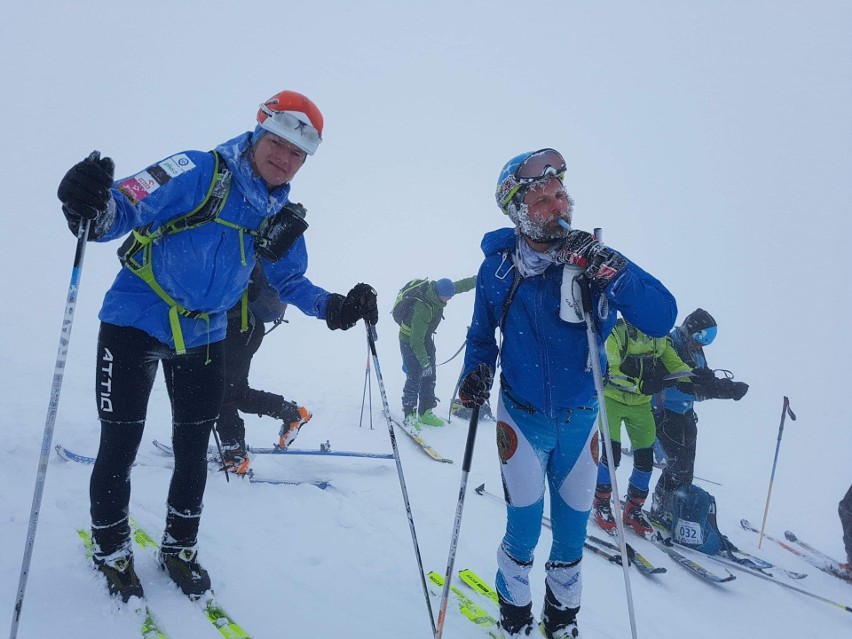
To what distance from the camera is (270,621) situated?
2527 millimetres

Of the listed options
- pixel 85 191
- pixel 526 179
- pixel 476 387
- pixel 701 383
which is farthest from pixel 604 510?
pixel 85 191

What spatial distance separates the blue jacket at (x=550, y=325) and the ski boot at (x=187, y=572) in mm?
2070

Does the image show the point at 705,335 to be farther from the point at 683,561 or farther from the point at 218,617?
the point at 218,617

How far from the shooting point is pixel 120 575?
239cm

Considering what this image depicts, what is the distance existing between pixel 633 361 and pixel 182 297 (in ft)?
17.0

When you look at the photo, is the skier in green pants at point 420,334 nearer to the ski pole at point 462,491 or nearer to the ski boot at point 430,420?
the ski boot at point 430,420

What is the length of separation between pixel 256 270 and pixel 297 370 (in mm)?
12920

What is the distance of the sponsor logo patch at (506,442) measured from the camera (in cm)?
273

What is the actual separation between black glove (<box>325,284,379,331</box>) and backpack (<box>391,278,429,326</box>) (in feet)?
21.1

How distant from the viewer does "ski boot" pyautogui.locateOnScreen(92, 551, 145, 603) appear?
237 cm

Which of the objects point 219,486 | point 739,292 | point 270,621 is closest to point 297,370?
point 219,486

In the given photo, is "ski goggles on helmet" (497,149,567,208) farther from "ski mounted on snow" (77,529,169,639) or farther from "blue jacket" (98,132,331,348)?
"ski mounted on snow" (77,529,169,639)

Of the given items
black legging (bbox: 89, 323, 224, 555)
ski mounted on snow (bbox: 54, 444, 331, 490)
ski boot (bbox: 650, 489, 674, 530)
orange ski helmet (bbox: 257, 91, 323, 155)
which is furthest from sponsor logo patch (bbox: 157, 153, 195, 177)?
ski boot (bbox: 650, 489, 674, 530)

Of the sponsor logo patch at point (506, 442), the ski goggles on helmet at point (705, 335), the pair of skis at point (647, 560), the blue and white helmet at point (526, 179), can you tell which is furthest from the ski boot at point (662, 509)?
the blue and white helmet at point (526, 179)
